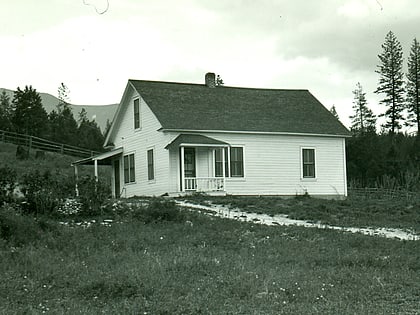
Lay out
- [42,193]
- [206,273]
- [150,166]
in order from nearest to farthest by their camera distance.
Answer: [206,273], [42,193], [150,166]

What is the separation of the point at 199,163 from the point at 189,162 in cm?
46

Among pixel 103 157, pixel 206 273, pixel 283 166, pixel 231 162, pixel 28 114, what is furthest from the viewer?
pixel 28 114

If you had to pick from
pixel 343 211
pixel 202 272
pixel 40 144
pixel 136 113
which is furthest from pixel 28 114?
pixel 202 272

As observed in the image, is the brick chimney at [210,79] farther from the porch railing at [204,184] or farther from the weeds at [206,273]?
the weeds at [206,273]

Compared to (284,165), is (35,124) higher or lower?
higher

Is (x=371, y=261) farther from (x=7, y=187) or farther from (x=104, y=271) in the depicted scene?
(x=7, y=187)

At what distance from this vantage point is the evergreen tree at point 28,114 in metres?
57.8

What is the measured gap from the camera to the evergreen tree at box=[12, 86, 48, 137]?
5778 centimetres

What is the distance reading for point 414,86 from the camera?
224ft

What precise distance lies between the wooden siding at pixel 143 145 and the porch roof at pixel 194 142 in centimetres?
69

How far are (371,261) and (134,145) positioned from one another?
22236mm

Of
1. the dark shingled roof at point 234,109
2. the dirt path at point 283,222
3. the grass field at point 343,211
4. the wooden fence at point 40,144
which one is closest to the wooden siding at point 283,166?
the dark shingled roof at point 234,109

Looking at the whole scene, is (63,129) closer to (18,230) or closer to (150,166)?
(150,166)

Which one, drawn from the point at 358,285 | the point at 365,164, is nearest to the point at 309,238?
the point at 358,285
